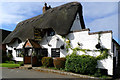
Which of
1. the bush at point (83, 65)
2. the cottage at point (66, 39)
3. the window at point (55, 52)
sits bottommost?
the bush at point (83, 65)

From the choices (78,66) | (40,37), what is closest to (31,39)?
(40,37)

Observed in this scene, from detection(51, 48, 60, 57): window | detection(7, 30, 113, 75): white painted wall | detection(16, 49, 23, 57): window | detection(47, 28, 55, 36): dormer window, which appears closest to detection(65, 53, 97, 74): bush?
detection(7, 30, 113, 75): white painted wall

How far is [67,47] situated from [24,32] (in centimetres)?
721

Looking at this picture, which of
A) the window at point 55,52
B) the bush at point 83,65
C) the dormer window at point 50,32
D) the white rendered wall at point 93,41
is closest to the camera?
the bush at point 83,65

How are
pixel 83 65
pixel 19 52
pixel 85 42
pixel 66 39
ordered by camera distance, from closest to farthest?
pixel 83 65, pixel 85 42, pixel 66 39, pixel 19 52

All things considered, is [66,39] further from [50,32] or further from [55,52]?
[50,32]

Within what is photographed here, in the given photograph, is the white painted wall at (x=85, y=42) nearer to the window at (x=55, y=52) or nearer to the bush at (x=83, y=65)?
the window at (x=55, y=52)

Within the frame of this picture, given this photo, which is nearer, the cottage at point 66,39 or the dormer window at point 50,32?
the cottage at point 66,39

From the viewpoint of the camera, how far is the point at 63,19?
37.8 ft

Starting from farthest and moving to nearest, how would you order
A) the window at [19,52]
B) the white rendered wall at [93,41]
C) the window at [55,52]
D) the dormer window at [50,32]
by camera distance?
the window at [19,52] → the dormer window at [50,32] → the window at [55,52] → the white rendered wall at [93,41]

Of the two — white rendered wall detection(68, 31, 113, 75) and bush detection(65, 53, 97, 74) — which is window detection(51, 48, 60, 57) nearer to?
white rendered wall detection(68, 31, 113, 75)

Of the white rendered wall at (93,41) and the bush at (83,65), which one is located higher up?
the white rendered wall at (93,41)

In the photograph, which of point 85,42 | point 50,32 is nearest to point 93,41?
point 85,42

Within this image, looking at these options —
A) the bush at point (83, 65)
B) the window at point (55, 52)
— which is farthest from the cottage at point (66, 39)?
the bush at point (83, 65)
